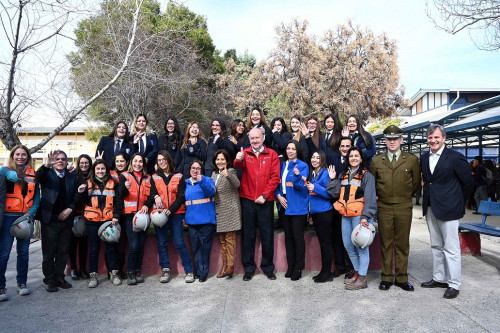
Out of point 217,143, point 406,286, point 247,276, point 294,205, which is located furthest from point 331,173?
point 217,143

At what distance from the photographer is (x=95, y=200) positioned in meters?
5.56

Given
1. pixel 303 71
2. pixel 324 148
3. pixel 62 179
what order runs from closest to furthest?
pixel 62 179
pixel 324 148
pixel 303 71

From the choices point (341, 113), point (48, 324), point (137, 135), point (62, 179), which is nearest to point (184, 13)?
point (341, 113)

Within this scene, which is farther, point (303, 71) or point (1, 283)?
point (303, 71)

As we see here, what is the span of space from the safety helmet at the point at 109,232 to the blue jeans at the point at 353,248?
10.5ft

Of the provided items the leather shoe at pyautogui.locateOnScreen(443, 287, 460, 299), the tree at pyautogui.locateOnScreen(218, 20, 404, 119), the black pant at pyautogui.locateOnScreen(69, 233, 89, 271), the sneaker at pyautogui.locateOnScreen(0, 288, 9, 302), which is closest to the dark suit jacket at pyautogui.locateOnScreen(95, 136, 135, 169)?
the black pant at pyautogui.locateOnScreen(69, 233, 89, 271)

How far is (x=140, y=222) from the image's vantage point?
17.7 ft

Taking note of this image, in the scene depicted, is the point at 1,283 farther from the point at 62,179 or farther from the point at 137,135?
the point at 137,135

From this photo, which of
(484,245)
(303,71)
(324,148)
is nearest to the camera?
(324,148)

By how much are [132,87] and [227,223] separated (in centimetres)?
942

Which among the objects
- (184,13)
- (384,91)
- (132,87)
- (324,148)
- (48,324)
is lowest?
(48,324)

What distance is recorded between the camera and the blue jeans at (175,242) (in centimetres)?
568

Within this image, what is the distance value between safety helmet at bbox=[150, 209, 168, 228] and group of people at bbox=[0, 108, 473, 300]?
0.20 ft

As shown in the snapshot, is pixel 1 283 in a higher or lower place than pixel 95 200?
lower
